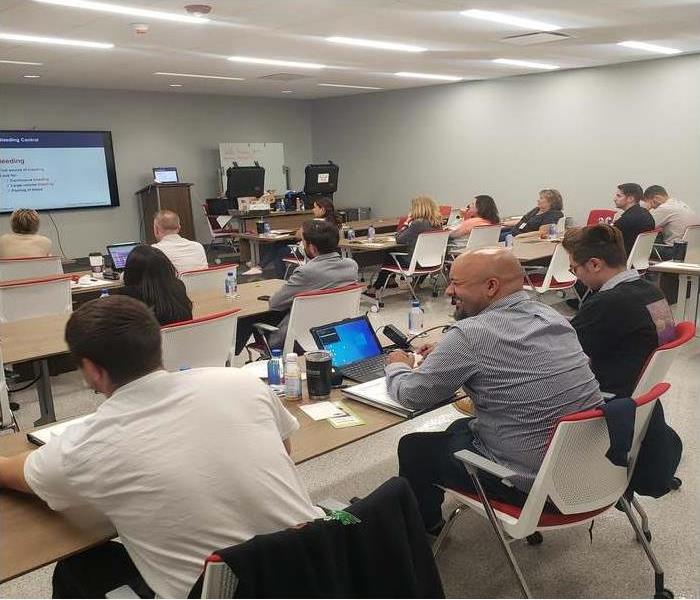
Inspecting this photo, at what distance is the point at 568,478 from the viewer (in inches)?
77.7

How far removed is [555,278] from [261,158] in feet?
28.1

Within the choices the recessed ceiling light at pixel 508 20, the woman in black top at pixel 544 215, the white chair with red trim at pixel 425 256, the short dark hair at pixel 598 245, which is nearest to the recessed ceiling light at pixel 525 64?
the woman in black top at pixel 544 215

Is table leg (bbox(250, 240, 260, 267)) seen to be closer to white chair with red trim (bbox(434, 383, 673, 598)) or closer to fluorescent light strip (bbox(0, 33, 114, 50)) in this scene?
fluorescent light strip (bbox(0, 33, 114, 50))

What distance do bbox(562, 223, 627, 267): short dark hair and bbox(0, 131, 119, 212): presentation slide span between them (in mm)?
10065

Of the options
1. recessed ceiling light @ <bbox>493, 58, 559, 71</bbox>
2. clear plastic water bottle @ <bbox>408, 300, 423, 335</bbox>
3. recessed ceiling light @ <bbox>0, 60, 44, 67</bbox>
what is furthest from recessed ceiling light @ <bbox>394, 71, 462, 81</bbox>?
clear plastic water bottle @ <bbox>408, 300, 423, 335</bbox>

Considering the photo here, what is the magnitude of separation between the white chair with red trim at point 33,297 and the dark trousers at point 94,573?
3109 millimetres

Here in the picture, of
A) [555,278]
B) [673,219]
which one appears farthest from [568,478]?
[673,219]

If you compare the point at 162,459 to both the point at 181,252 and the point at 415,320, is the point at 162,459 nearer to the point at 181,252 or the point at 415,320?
the point at 415,320

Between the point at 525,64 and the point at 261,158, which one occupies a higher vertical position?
the point at 525,64

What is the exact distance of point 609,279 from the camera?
2852 mm

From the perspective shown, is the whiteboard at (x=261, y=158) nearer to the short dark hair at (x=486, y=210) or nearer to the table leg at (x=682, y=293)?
the short dark hair at (x=486, y=210)

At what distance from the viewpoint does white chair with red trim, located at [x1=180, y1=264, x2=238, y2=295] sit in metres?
4.77

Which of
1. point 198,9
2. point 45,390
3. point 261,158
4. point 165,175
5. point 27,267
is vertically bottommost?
Answer: point 45,390

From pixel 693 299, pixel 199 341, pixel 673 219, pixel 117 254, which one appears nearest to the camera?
pixel 199 341
